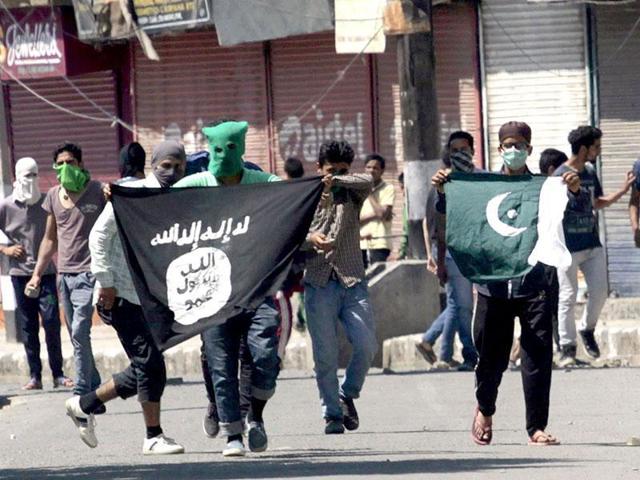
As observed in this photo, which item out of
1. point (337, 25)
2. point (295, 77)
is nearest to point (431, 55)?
point (337, 25)

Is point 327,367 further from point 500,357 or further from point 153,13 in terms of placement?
point 153,13

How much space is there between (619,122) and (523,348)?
884cm

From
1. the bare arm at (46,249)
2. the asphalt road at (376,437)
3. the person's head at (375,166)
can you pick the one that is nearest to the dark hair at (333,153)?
the asphalt road at (376,437)

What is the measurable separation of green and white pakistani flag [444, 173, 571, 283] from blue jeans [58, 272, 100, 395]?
10.8 ft

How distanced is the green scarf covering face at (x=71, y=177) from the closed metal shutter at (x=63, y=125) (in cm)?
782

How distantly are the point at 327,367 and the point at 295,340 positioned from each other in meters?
6.34

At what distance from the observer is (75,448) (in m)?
12.3

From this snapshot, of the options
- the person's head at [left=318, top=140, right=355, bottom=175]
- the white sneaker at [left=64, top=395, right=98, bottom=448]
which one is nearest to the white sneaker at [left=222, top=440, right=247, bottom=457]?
the white sneaker at [left=64, top=395, right=98, bottom=448]

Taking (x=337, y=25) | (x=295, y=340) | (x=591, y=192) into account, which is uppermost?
(x=337, y=25)

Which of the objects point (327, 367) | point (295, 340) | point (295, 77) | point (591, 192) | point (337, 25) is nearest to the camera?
point (327, 367)

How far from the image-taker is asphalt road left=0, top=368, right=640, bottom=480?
10242 mm

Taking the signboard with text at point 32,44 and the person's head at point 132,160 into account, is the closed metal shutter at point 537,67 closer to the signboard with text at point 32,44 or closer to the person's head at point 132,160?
the signboard with text at point 32,44

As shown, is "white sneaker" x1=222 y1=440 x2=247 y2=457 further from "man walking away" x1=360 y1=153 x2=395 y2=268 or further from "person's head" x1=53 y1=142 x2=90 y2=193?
"man walking away" x1=360 y1=153 x2=395 y2=268

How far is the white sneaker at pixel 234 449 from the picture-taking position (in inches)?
434
